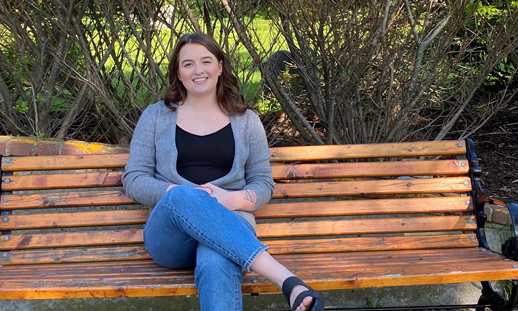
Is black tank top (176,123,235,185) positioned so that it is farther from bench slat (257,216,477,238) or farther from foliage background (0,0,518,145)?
foliage background (0,0,518,145)

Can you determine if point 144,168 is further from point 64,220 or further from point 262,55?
point 262,55

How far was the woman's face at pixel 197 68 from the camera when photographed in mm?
2920

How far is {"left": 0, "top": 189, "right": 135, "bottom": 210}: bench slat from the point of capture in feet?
10.1

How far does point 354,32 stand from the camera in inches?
140

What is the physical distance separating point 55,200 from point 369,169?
5.97 feet

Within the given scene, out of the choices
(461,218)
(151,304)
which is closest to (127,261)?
(151,304)

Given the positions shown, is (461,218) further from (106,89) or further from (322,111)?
(106,89)

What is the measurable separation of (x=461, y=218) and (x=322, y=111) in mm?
1295

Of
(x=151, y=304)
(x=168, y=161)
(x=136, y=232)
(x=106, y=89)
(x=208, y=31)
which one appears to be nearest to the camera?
(x=168, y=161)

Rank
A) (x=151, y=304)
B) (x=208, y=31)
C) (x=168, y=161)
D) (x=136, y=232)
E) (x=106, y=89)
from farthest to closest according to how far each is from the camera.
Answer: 1. (x=106, y=89)
2. (x=208, y=31)
3. (x=151, y=304)
4. (x=136, y=232)
5. (x=168, y=161)

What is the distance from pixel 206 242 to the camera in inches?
98.4

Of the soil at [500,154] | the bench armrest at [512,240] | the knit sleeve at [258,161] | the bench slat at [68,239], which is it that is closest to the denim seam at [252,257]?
the knit sleeve at [258,161]

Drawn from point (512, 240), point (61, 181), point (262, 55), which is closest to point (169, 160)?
point (61, 181)

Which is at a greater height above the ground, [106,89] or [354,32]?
[354,32]
